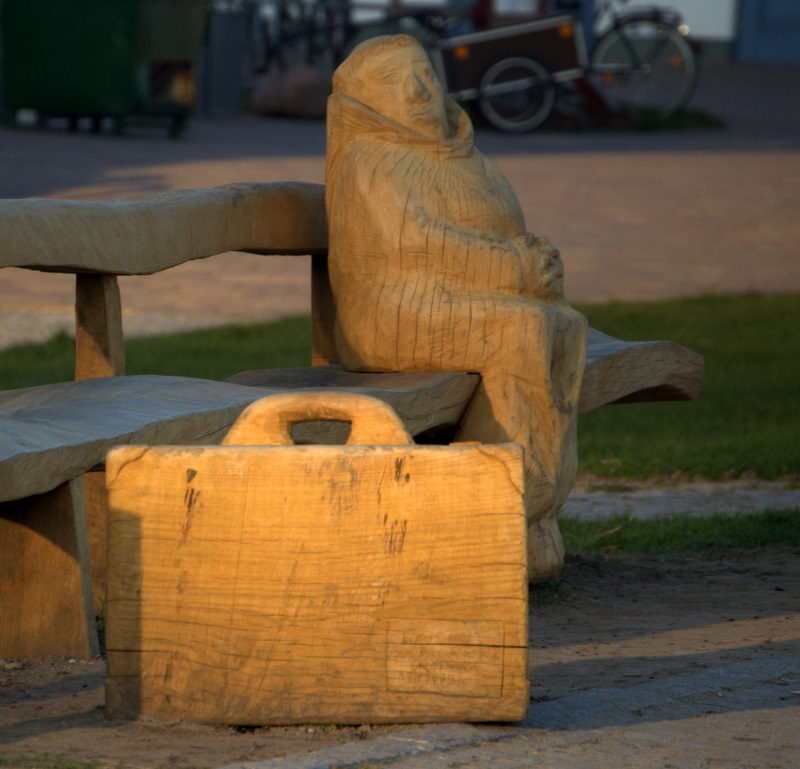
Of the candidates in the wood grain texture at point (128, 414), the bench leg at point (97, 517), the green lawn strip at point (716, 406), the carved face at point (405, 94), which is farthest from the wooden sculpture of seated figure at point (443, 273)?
the green lawn strip at point (716, 406)

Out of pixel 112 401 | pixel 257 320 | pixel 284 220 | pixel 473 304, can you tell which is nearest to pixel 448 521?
pixel 112 401

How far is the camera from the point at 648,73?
16844mm

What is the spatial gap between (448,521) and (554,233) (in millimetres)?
8905

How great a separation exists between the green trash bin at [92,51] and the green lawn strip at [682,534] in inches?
377

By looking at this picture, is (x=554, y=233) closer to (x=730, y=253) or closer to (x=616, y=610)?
(x=730, y=253)

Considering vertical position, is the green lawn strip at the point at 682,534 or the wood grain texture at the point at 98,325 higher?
the wood grain texture at the point at 98,325

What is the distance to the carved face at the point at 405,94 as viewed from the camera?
142 inches

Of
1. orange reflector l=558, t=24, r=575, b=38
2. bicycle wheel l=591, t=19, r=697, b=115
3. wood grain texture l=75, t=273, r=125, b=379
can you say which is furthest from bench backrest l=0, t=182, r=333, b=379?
bicycle wheel l=591, t=19, r=697, b=115

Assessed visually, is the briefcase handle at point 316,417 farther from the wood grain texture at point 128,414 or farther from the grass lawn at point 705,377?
the grass lawn at point 705,377

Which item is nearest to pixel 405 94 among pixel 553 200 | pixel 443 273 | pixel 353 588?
pixel 443 273

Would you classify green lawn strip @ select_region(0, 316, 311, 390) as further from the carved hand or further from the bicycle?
the bicycle

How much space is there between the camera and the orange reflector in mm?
15789

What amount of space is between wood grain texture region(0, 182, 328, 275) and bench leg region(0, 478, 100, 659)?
55cm

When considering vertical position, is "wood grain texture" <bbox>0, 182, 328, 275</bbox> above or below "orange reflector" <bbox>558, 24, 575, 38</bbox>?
above
